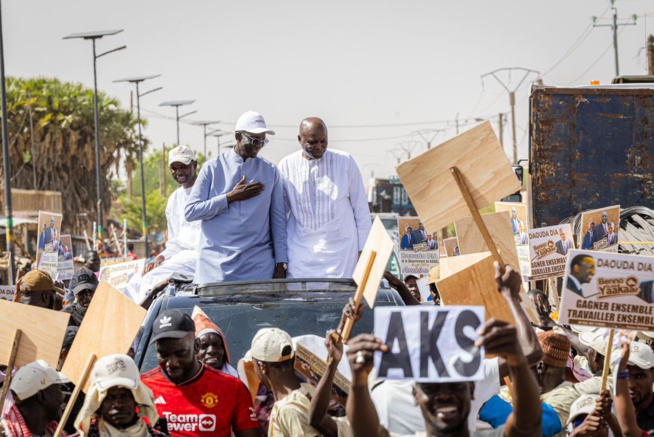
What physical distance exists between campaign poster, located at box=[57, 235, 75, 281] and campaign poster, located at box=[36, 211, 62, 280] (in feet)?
1.10

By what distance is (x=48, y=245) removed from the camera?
1589 centimetres

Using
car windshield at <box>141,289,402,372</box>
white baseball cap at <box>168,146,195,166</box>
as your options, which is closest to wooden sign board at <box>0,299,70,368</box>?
car windshield at <box>141,289,402,372</box>

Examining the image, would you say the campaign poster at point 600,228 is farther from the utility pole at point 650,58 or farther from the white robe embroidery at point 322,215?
the utility pole at point 650,58

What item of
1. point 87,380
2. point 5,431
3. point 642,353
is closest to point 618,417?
point 642,353

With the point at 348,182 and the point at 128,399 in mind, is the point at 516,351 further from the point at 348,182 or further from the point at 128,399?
the point at 348,182

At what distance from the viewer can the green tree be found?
49.6 m

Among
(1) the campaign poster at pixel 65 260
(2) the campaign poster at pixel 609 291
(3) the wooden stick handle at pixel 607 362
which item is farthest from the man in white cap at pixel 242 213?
(1) the campaign poster at pixel 65 260

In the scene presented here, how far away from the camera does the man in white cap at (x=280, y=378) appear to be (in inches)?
192

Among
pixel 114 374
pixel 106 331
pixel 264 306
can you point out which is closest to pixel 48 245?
pixel 264 306

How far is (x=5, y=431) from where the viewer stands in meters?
5.29

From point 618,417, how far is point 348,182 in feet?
11.0

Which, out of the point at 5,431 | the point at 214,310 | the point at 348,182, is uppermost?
the point at 348,182

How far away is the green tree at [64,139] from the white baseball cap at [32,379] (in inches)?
1758

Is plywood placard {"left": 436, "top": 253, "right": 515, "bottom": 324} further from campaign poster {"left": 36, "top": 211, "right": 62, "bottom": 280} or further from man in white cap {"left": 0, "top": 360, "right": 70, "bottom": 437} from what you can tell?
campaign poster {"left": 36, "top": 211, "right": 62, "bottom": 280}
